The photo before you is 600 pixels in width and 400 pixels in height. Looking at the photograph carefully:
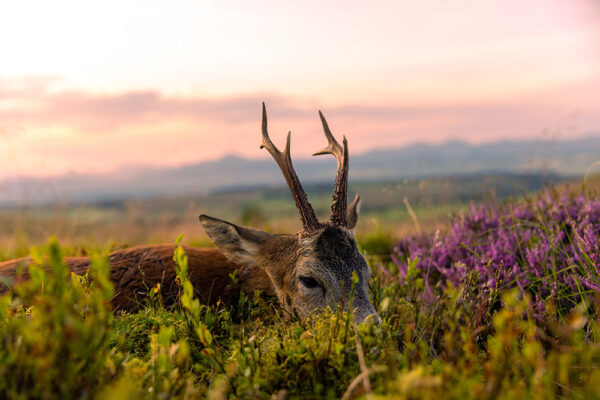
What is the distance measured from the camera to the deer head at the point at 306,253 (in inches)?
184

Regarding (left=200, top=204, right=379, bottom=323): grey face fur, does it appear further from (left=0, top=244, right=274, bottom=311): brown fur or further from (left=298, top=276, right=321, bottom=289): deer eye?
(left=0, top=244, right=274, bottom=311): brown fur

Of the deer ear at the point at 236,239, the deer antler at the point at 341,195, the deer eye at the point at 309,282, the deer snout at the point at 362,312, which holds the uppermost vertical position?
the deer antler at the point at 341,195

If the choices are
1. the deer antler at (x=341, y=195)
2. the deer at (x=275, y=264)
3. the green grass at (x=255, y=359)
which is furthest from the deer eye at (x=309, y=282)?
the green grass at (x=255, y=359)

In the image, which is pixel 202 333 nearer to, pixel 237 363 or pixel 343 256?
pixel 237 363

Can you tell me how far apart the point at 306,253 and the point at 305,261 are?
0.09m

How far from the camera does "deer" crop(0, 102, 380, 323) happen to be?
15.5ft

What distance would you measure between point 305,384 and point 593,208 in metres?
5.29

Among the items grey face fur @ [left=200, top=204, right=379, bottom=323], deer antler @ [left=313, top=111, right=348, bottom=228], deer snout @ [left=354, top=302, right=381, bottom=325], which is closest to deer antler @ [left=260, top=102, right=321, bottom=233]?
grey face fur @ [left=200, top=204, right=379, bottom=323]

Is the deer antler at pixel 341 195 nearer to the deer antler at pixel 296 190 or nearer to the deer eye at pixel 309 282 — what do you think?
the deer antler at pixel 296 190

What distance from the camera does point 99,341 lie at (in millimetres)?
2438

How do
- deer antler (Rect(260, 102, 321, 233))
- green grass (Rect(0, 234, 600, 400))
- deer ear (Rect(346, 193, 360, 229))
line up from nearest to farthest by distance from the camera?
1. green grass (Rect(0, 234, 600, 400))
2. deer antler (Rect(260, 102, 321, 233))
3. deer ear (Rect(346, 193, 360, 229))

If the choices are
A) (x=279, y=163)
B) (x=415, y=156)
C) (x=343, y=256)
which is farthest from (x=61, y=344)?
(x=415, y=156)

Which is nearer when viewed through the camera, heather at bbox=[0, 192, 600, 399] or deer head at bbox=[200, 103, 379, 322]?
heather at bbox=[0, 192, 600, 399]

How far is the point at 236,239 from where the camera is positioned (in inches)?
205
